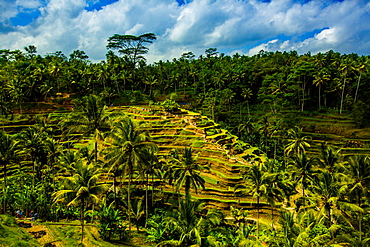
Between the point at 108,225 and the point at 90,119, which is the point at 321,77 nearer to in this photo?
the point at 90,119

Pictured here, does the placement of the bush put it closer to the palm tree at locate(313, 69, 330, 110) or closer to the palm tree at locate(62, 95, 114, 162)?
the palm tree at locate(62, 95, 114, 162)

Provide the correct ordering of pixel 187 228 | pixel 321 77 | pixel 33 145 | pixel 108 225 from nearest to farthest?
1. pixel 187 228
2. pixel 108 225
3. pixel 33 145
4. pixel 321 77

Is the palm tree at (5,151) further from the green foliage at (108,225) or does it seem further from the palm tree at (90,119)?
the green foliage at (108,225)

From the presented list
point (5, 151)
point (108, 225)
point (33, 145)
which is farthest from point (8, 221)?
point (33, 145)

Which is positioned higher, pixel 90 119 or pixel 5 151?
pixel 90 119

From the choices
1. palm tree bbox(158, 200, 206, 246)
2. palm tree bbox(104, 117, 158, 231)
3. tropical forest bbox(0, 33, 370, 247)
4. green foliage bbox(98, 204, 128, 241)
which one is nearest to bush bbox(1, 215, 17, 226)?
tropical forest bbox(0, 33, 370, 247)

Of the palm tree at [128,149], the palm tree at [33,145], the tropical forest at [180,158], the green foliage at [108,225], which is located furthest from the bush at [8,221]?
the palm tree at [33,145]

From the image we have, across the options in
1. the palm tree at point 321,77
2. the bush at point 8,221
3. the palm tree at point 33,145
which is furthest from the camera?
the palm tree at point 321,77

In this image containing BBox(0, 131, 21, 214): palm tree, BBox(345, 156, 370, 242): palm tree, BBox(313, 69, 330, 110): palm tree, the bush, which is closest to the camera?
the bush

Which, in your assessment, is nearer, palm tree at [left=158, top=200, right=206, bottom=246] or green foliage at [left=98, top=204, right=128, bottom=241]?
palm tree at [left=158, top=200, right=206, bottom=246]
